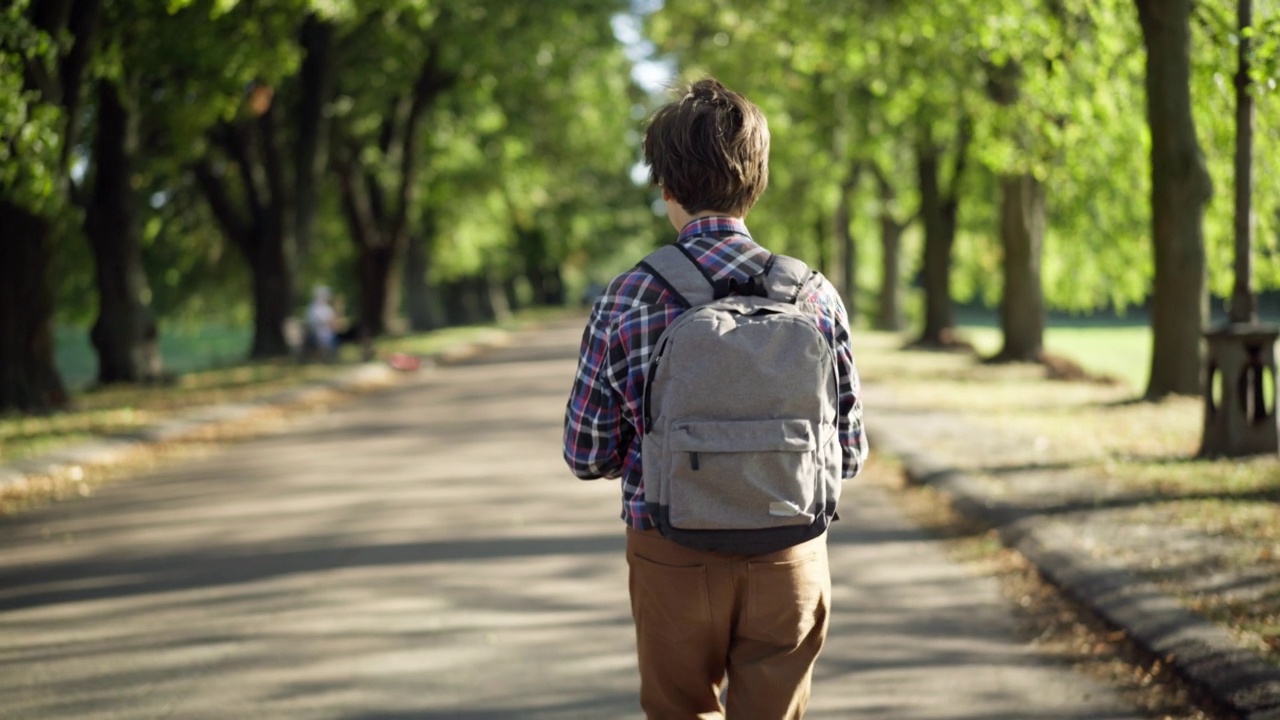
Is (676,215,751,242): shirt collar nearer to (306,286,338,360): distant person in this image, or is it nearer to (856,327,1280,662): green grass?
(856,327,1280,662): green grass

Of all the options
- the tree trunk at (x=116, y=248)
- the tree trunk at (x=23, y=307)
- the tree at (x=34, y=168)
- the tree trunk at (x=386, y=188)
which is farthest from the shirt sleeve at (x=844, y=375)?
the tree trunk at (x=386, y=188)

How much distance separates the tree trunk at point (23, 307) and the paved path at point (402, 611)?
20.1 ft

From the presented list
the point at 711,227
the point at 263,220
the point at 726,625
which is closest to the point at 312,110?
the point at 263,220

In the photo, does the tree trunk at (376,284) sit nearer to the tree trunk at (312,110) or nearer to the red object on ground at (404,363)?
the tree trunk at (312,110)

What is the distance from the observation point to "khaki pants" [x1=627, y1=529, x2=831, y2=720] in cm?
317

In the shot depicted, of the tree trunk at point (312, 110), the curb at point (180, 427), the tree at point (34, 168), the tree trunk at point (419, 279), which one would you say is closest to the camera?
the curb at point (180, 427)

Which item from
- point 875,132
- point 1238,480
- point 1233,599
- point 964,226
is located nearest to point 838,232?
point 964,226

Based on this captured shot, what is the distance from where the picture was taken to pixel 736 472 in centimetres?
306

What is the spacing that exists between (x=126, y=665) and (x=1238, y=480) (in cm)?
732

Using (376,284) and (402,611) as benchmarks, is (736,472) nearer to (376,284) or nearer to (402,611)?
(402,611)

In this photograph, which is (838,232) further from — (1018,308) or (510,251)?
(510,251)

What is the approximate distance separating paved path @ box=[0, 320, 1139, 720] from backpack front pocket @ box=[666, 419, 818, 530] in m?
2.52

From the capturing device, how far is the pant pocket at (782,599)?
317cm

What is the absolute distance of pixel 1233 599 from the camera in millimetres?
6715
